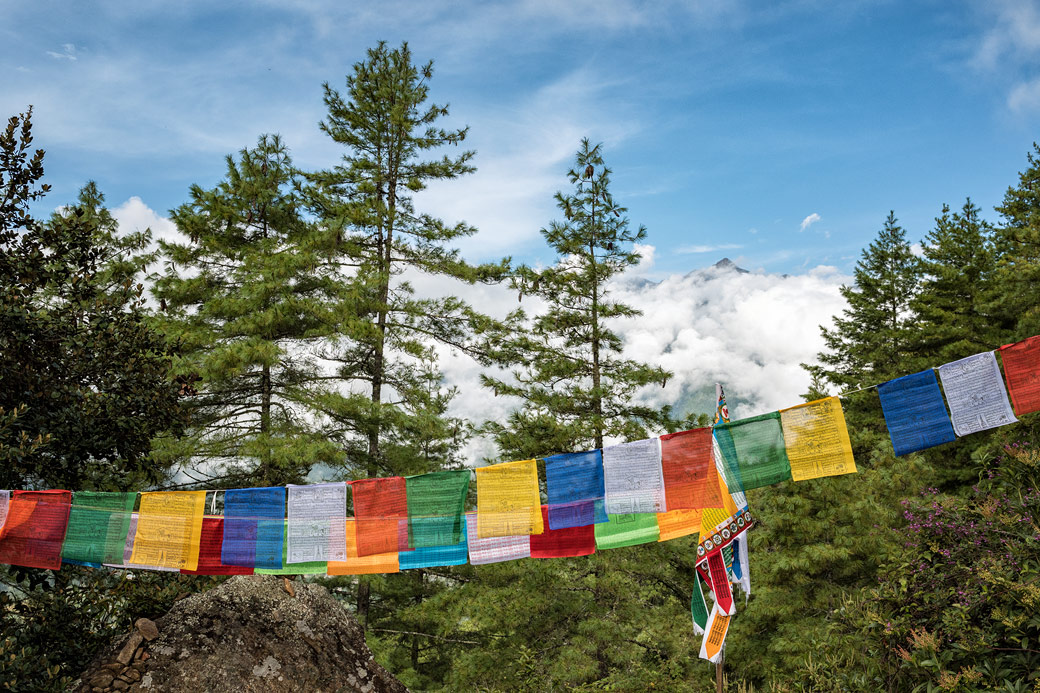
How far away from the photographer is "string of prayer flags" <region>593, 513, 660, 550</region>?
7.01 metres

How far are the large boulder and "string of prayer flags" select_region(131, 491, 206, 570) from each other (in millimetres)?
548

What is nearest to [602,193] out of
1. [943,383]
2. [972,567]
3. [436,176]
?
[436,176]

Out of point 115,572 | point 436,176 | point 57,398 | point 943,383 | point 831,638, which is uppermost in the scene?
point 436,176

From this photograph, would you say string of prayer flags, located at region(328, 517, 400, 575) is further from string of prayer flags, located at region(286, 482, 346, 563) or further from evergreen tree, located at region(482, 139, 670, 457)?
evergreen tree, located at region(482, 139, 670, 457)

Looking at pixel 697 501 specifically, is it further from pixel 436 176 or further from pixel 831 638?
pixel 436 176

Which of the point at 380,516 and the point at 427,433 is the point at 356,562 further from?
the point at 427,433

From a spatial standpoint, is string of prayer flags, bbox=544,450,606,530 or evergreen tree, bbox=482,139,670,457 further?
evergreen tree, bbox=482,139,670,457

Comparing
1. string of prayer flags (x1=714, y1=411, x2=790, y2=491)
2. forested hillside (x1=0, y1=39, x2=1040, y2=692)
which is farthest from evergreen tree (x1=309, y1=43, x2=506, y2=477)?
string of prayer flags (x1=714, y1=411, x2=790, y2=491)

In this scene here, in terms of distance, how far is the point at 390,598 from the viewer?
651 inches

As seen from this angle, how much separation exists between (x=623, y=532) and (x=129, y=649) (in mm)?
4863

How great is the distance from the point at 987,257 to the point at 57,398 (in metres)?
24.0

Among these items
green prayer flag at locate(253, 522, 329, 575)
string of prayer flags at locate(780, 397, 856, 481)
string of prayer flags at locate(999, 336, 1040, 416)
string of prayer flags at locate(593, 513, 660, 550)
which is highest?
string of prayer flags at locate(999, 336, 1040, 416)

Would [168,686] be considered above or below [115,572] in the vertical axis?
below

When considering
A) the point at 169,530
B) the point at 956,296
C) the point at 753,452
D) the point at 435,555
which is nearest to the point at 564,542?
the point at 435,555
